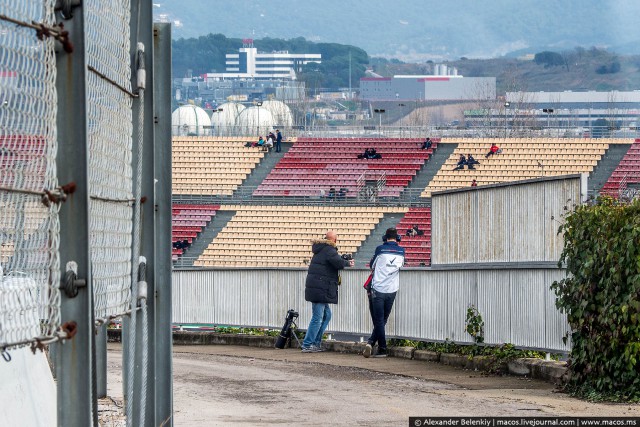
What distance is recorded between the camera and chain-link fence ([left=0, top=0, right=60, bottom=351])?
3.65 metres

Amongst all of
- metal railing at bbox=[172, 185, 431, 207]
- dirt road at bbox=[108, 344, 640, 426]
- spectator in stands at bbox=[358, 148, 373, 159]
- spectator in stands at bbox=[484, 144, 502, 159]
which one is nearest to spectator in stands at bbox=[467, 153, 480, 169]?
spectator in stands at bbox=[484, 144, 502, 159]

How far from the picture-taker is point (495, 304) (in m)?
13.1

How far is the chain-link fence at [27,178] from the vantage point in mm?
3652

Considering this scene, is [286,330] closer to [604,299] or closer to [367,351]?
[367,351]

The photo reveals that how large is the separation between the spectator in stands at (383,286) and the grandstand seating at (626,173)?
33.4 metres

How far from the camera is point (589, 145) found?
5631cm

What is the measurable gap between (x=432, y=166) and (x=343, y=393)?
44089mm

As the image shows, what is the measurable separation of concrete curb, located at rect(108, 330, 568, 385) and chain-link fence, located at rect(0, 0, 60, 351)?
698 centimetres

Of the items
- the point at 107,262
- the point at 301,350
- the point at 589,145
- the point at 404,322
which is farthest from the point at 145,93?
the point at 589,145

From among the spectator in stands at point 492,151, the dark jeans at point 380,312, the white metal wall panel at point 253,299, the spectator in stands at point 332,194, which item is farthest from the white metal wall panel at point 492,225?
the spectator in stands at point 492,151

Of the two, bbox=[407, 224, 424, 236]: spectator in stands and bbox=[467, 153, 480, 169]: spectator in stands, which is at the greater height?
bbox=[467, 153, 480, 169]: spectator in stands

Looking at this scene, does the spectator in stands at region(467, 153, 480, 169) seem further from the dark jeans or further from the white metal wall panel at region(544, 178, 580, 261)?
the white metal wall panel at region(544, 178, 580, 261)

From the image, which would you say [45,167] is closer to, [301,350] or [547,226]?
[547,226]

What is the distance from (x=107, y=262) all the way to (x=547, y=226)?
7483 mm
